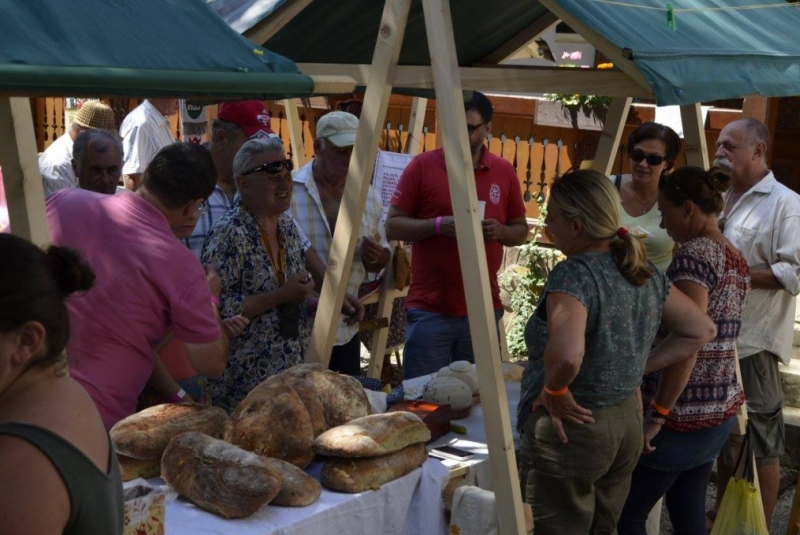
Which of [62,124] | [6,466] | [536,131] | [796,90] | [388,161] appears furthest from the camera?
[62,124]

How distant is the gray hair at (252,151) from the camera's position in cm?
357

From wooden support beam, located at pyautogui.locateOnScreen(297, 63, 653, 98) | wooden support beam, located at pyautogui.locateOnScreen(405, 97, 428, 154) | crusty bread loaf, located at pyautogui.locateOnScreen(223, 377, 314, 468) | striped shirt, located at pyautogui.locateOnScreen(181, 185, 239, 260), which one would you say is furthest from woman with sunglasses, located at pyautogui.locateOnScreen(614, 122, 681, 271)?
crusty bread loaf, located at pyautogui.locateOnScreen(223, 377, 314, 468)

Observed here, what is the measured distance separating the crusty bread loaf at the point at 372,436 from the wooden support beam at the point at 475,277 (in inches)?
9.1

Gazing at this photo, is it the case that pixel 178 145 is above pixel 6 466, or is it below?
above

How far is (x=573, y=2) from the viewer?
118 inches

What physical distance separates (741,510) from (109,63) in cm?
330

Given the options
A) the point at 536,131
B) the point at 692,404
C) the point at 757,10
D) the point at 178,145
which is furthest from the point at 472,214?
the point at 536,131

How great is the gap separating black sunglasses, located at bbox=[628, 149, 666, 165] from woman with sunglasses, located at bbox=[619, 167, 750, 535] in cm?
71

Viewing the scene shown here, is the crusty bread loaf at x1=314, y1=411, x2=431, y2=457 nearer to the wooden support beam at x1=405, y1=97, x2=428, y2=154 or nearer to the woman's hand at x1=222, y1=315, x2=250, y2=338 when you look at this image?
the woman's hand at x1=222, y1=315, x2=250, y2=338

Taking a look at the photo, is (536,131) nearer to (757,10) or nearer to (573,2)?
(757,10)

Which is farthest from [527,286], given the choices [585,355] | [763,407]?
[585,355]

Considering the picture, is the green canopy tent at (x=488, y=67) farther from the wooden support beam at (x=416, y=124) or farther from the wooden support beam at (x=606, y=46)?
the wooden support beam at (x=416, y=124)

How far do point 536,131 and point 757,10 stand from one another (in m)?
3.94

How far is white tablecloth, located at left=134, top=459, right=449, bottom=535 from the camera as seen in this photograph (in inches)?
97.7
